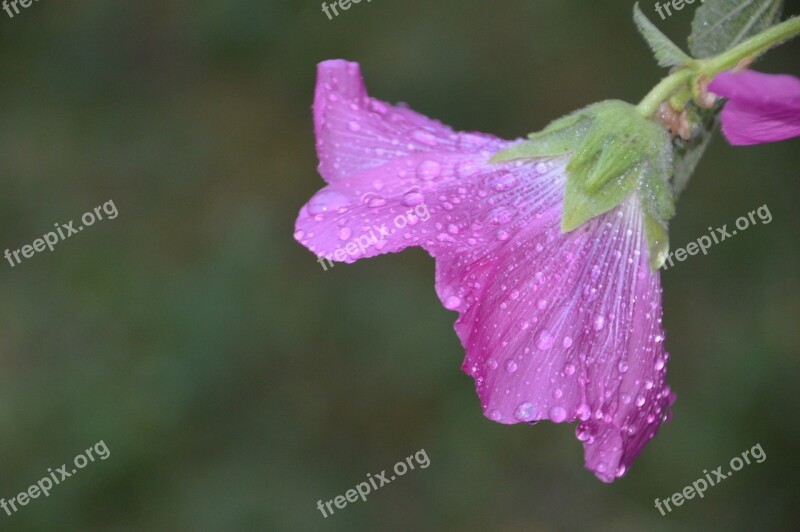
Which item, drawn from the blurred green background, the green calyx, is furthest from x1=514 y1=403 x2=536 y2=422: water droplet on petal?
the blurred green background

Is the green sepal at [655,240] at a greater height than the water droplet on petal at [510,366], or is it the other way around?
the green sepal at [655,240]

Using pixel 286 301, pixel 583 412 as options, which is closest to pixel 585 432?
pixel 583 412

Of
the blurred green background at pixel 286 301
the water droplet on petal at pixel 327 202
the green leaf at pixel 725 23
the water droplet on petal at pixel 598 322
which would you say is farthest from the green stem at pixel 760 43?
the blurred green background at pixel 286 301

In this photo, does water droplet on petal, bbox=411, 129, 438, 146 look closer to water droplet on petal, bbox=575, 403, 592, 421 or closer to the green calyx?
the green calyx

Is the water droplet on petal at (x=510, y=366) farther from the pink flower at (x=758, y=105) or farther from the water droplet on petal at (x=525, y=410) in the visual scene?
the pink flower at (x=758, y=105)

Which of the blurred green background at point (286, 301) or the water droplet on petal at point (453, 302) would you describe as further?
the blurred green background at point (286, 301)

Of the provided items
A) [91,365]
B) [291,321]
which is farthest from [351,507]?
[91,365]

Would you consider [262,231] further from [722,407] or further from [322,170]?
[322,170]
